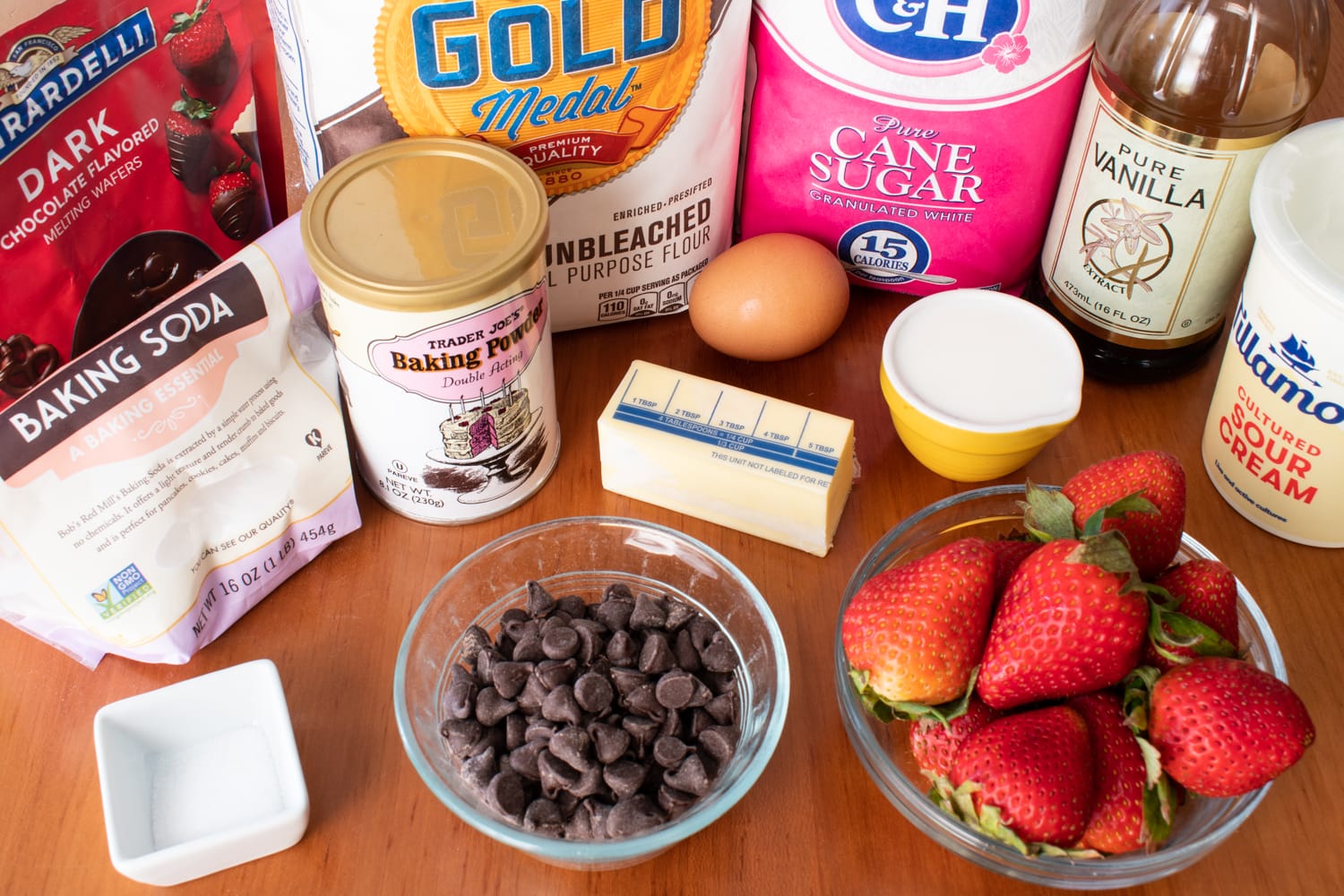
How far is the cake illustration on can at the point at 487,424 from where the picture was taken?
2.72ft

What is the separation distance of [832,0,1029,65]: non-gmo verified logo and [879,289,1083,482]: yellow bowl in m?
0.19

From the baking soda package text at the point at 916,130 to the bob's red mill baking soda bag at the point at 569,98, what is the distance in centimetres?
4

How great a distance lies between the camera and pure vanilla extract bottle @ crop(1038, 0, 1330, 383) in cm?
82

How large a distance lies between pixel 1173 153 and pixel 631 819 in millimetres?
599

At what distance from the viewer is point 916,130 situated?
36.9 inches

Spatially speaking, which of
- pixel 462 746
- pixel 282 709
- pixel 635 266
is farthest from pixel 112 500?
pixel 635 266

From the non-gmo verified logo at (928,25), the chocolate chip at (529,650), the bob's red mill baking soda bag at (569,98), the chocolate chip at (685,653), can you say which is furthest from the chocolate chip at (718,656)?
the non-gmo verified logo at (928,25)

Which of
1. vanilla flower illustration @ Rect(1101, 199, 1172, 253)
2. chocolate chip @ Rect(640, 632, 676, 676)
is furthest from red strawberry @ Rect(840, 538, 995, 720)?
vanilla flower illustration @ Rect(1101, 199, 1172, 253)

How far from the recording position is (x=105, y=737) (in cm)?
73

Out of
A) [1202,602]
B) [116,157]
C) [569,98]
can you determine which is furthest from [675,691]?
[116,157]

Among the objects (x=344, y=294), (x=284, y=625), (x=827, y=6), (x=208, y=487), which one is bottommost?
(x=284, y=625)

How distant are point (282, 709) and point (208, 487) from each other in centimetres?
17

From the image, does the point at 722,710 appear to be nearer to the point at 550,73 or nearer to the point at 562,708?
the point at 562,708

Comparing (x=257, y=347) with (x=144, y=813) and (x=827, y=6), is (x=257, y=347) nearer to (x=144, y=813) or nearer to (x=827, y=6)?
(x=144, y=813)
